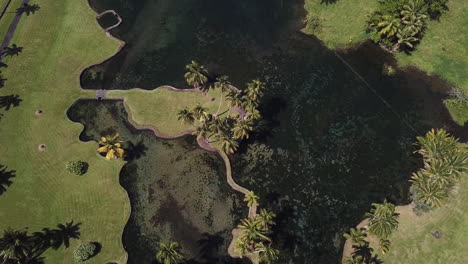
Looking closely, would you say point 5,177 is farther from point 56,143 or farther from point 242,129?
point 242,129

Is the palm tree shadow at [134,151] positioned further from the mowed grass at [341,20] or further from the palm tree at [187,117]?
the mowed grass at [341,20]

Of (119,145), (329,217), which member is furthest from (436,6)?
(119,145)

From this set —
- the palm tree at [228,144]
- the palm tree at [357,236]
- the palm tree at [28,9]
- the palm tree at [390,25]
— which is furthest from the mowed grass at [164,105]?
the palm tree at [390,25]

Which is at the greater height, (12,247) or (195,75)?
(195,75)

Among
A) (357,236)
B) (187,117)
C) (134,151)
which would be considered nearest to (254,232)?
(357,236)

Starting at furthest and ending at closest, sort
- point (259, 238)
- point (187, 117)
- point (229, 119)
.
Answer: point (229, 119) → point (187, 117) → point (259, 238)

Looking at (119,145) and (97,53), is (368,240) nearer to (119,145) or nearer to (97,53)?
(119,145)

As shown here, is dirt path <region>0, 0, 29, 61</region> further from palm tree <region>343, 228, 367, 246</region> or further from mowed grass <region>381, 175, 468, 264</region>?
mowed grass <region>381, 175, 468, 264</region>
